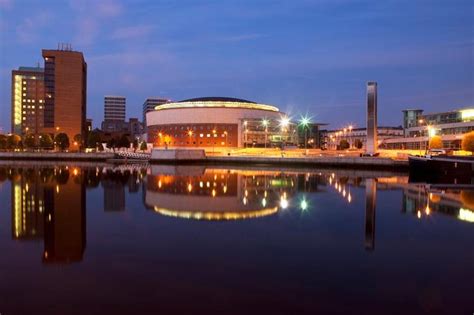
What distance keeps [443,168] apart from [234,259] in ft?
130

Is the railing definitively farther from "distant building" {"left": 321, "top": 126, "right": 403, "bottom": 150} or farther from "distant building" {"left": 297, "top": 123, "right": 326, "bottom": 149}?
"distant building" {"left": 321, "top": 126, "right": 403, "bottom": 150}

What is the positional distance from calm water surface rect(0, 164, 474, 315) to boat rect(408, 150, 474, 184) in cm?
2363

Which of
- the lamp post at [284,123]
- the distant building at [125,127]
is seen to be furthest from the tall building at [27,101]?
the lamp post at [284,123]

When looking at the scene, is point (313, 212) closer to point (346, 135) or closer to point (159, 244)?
point (159, 244)

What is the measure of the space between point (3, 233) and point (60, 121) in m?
122

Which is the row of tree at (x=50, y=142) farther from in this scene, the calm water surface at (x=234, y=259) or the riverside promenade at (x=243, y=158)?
the calm water surface at (x=234, y=259)

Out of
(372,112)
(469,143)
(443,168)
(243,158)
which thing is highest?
(372,112)

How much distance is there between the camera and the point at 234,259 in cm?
1076

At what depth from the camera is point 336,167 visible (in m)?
58.2

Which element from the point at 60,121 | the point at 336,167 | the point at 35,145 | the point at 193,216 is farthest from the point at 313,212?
the point at 60,121

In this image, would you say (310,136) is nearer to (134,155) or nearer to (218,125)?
(218,125)

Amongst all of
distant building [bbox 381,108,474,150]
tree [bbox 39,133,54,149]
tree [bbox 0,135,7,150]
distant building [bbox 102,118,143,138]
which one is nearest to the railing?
tree [bbox 39,133,54,149]

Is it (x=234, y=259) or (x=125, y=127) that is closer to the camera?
(x=234, y=259)

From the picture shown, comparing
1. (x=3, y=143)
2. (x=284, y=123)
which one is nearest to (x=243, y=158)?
(x=284, y=123)
